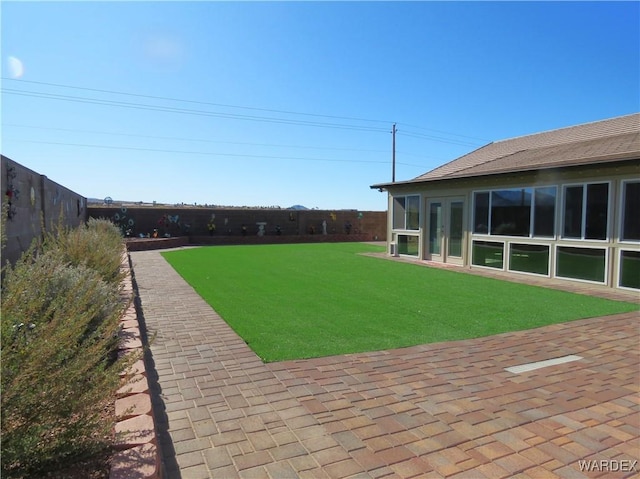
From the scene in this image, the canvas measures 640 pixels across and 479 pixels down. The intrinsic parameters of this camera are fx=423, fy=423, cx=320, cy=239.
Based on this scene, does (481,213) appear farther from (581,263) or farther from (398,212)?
(398,212)

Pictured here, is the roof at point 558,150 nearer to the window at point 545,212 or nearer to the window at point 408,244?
the window at point 545,212

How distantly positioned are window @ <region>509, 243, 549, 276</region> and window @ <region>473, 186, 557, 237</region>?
0.33 meters

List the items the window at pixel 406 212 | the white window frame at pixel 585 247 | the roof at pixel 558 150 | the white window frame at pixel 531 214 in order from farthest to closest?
1. the window at pixel 406 212
2. the white window frame at pixel 531 214
3. the roof at pixel 558 150
4. the white window frame at pixel 585 247

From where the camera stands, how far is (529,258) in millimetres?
11094

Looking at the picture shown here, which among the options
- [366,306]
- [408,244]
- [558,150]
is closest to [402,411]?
[366,306]

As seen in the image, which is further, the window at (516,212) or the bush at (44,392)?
the window at (516,212)

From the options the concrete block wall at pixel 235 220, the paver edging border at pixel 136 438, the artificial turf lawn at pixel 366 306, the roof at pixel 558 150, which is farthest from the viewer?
the concrete block wall at pixel 235 220

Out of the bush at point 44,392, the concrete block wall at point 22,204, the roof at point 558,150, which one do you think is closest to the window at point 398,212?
the roof at point 558,150

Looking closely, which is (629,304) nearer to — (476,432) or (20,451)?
(476,432)

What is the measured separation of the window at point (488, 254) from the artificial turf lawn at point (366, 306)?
1419 mm

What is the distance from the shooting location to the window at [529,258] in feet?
35.0

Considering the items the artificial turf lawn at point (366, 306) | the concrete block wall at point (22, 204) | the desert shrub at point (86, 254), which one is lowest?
the artificial turf lawn at point (366, 306)

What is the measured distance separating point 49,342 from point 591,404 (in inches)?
165

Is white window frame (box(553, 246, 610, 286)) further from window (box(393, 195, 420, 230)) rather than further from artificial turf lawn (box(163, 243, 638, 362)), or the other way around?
window (box(393, 195, 420, 230))
